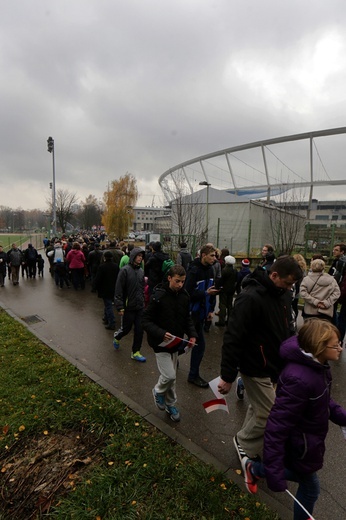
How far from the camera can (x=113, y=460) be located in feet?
9.18

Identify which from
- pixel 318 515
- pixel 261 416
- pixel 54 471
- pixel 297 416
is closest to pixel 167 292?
pixel 261 416

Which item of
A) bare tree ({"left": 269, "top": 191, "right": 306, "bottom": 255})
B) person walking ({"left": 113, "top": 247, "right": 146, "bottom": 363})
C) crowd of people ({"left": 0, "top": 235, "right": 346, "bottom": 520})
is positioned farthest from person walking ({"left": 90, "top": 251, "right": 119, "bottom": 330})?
bare tree ({"left": 269, "top": 191, "right": 306, "bottom": 255})

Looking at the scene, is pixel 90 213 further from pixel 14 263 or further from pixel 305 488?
pixel 305 488

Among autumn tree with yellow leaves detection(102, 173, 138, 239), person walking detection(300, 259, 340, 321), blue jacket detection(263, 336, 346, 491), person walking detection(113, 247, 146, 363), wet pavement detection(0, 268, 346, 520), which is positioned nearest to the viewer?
blue jacket detection(263, 336, 346, 491)

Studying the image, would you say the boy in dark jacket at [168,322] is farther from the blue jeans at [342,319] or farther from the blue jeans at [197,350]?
the blue jeans at [342,319]

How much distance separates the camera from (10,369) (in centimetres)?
452

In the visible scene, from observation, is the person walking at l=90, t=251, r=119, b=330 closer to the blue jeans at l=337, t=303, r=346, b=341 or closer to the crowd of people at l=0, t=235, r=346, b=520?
the crowd of people at l=0, t=235, r=346, b=520

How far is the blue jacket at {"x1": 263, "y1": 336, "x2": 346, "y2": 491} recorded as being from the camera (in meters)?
1.83

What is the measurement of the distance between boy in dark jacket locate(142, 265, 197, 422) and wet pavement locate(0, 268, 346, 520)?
0.36 m

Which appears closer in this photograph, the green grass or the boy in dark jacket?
the green grass

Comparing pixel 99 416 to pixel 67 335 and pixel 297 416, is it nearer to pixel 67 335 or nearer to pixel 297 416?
pixel 297 416

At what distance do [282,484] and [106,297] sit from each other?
5.29 metres

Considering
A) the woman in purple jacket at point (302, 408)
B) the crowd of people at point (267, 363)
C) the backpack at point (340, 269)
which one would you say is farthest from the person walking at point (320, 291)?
the woman in purple jacket at point (302, 408)

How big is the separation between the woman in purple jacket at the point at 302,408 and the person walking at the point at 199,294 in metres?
2.19
